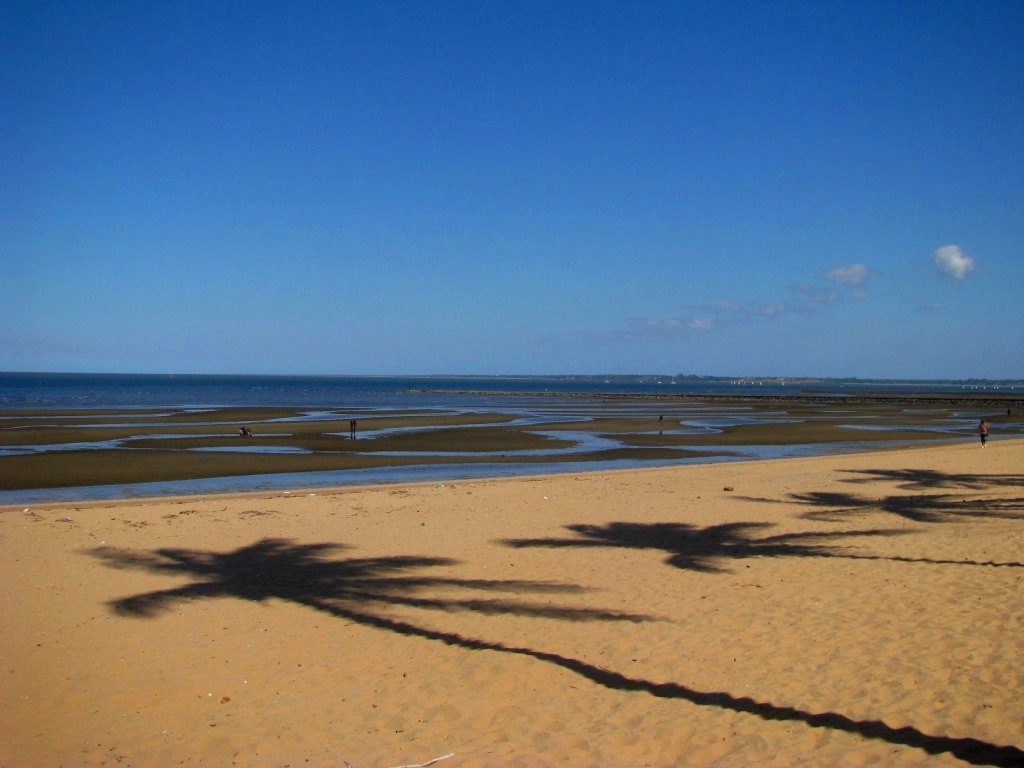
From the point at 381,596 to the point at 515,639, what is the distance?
108 inches

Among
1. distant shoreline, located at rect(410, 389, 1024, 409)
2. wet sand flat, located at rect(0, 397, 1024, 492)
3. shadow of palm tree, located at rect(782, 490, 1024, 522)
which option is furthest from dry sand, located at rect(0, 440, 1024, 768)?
distant shoreline, located at rect(410, 389, 1024, 409)

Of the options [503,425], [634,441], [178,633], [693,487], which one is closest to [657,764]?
[178,633]

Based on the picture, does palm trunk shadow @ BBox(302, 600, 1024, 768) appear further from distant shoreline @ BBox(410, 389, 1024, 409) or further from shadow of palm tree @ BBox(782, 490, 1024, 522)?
distant shoreline @ BBox(410, 389, 1024, 409)

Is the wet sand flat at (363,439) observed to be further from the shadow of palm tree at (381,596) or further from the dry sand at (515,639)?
the shadow of palm tree at (381,596)

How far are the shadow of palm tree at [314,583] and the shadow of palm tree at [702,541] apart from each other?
2595 millimetres

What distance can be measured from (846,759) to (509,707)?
118 inches

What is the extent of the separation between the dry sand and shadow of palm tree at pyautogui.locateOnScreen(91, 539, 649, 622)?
0.21ft

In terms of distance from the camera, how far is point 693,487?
74.9 feet

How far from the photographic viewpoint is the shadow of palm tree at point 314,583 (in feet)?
36.9

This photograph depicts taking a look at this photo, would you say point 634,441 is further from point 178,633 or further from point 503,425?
point 178,633

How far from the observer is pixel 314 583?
41.4ft

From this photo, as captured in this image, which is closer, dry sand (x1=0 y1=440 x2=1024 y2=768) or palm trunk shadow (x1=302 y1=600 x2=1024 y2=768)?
palm trunk shadow (x1=302 y1=600 x2=1024 y2=768)

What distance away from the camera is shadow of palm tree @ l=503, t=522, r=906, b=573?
45.6ft

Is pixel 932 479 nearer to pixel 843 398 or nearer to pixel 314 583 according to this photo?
pixel 314 583
